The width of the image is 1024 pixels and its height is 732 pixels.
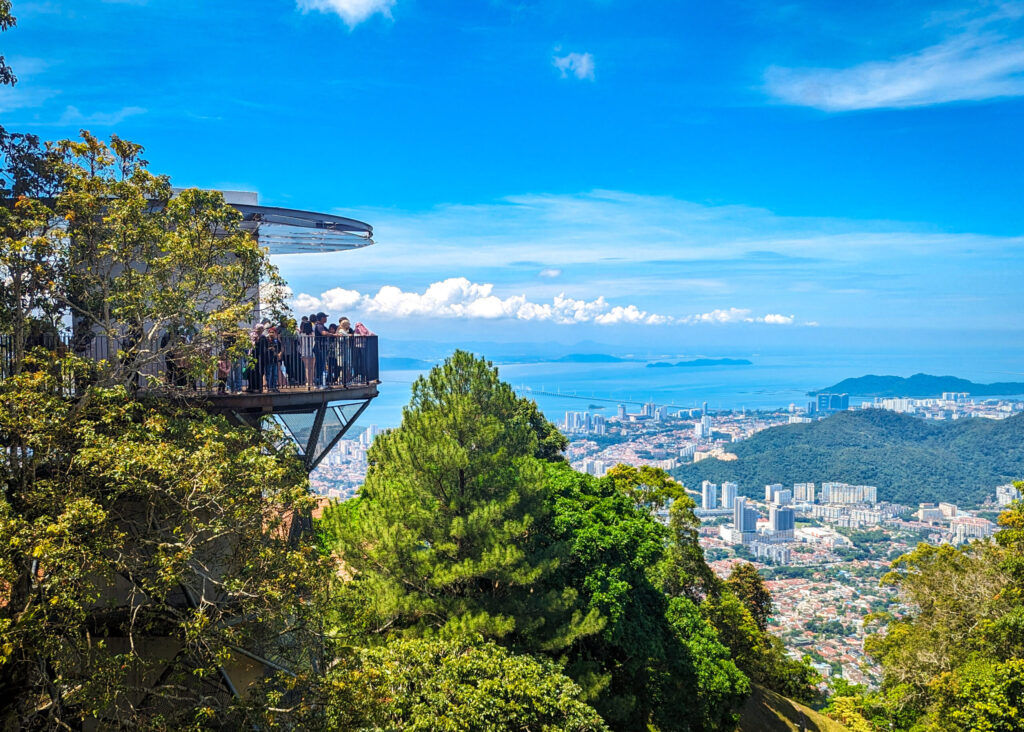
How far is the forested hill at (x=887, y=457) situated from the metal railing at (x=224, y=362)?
3862 inches

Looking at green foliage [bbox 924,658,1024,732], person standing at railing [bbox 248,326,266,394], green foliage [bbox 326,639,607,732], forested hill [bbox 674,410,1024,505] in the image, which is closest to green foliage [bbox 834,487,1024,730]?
green foliage [bbox 924,658,1024,732]

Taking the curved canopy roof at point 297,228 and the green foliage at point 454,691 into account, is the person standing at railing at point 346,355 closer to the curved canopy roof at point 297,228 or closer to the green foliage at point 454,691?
the curved canopy roof at point 297,228

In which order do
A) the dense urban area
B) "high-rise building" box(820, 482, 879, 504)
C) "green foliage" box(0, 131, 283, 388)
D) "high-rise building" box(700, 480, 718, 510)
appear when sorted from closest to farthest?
"green foliage" box(0, 131, 283, 388)
the dense urban area
"high-rise building" box(700, 480, 718, 510)
"high-rise building" box(820, 482, 879, 504)

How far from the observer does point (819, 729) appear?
2166 centimetres

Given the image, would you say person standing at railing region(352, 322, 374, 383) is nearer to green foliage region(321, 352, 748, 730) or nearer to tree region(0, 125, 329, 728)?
green foliage region(321, 352, 748, 730)

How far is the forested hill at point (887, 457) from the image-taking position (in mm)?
113438

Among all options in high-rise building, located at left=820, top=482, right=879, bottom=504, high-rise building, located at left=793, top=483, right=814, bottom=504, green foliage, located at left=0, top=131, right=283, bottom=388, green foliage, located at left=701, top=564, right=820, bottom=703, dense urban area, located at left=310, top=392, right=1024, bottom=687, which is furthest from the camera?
high-rise building, located at left=793, top=483, right=814, bottom=504

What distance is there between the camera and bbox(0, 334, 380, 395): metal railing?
7020mm

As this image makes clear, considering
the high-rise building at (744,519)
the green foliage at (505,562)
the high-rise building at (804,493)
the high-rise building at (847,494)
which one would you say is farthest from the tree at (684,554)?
the high-rise building at (847,494)

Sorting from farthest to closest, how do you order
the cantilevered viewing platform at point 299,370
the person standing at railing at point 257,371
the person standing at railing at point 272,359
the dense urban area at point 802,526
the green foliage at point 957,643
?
the dense urban area at point 802,526
the green foliage at point 957,643
the person standing at railing at point 272,359
the person standing at railing at point 257,371
the cantilevered viewing platform at point 299,370

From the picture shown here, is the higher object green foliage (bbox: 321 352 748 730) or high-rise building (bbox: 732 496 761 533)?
green foliage (bbox: 321 352 748 730)

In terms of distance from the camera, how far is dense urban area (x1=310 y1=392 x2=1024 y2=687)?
174 ft

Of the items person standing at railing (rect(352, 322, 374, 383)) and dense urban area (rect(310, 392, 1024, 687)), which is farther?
dense urban area (rect(310, 392, 1024, 687))

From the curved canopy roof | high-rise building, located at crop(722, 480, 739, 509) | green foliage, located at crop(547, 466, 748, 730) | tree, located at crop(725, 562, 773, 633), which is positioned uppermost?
the curved canopy roof
